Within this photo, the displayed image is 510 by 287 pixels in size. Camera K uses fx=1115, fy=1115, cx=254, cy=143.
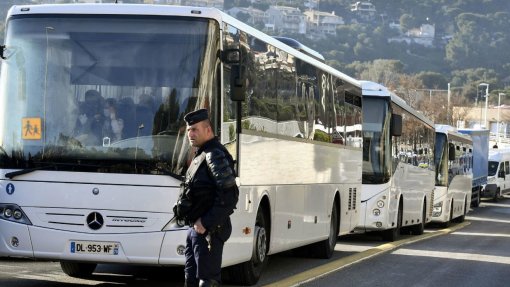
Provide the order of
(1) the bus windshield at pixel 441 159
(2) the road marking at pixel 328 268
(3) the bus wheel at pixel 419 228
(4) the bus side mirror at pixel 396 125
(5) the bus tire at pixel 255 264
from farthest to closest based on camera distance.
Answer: (1) the bus windshield at pixel 441 159 → (3) the bus wheel at pixel 419 228 → (4) the bus side mirror at pixel 396 125 → (2) the road marking at pixel 328 268 → (5) the bus tire at pixel 255 264

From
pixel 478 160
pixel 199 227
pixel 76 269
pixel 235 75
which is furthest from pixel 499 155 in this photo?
pixel 199 227

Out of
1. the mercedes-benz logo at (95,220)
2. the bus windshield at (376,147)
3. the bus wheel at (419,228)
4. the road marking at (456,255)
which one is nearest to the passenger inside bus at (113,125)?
the mercedes-benz logo at (95,220)

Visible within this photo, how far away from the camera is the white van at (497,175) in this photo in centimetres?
6688

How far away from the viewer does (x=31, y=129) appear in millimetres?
11469

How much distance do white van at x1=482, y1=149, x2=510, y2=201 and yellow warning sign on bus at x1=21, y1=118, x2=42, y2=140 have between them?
57.2m

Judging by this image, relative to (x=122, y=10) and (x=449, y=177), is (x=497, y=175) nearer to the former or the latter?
(x=449, y=177)

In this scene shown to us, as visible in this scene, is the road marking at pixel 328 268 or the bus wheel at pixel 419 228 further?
the bus wheel at pixel 419 228

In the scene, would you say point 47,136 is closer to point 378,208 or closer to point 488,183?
point 378,208

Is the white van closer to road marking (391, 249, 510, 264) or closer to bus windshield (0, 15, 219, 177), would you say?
road marking (391, 249, 510, 264)

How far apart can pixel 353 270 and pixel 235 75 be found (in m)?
4.90

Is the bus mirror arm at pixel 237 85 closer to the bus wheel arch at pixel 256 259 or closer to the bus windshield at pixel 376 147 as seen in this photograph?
the bus wheel arch at pixel 256 259

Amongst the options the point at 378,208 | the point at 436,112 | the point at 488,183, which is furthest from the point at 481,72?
the point at 378,208

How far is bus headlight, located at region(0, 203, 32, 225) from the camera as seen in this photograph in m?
11.4

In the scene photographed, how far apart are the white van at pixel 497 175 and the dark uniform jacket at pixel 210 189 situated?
2338 inches
